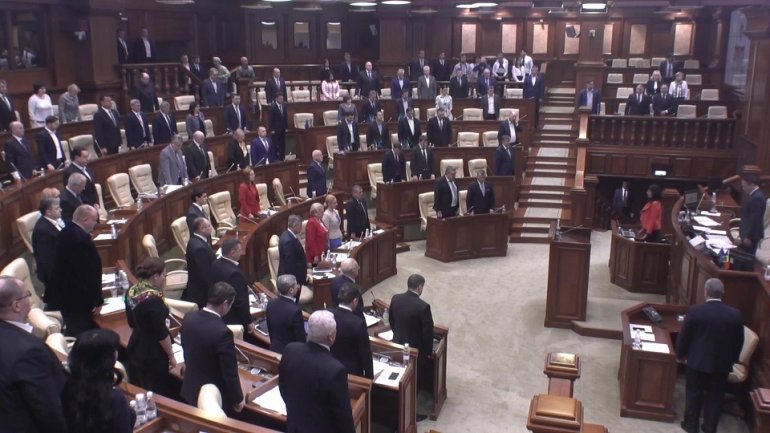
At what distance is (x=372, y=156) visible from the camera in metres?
13.7

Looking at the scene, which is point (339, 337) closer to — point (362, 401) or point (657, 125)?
point (362, 401)

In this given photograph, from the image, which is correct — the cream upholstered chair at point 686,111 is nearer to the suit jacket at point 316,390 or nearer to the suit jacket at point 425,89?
the suit jacket at point 425,89

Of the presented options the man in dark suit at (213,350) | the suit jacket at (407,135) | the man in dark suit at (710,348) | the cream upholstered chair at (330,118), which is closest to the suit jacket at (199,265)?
the man in dark suit at (213,350)

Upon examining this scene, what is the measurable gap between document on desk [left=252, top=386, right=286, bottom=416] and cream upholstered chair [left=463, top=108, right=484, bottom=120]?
1176 centimetres

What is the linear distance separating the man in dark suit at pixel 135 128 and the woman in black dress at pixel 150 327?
7.14 meters

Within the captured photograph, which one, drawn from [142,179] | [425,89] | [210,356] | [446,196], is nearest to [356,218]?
[446,196]

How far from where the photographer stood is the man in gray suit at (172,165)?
405 inches

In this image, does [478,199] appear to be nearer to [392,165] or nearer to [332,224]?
[392,165]

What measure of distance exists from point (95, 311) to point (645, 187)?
41.5ft

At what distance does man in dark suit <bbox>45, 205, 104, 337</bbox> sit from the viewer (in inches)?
221

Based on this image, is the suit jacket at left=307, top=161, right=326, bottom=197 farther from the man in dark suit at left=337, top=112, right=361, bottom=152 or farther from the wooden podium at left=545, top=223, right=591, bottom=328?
the wooden podium at left=545, top=223, right=591, bottom=328

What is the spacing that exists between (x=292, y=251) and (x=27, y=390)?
15.4 ft

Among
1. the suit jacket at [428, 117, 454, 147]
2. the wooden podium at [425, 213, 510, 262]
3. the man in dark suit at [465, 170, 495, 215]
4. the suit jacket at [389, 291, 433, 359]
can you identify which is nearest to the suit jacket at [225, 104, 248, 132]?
the suit jacket at [428, 117, 454, 147]

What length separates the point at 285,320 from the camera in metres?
5.45
